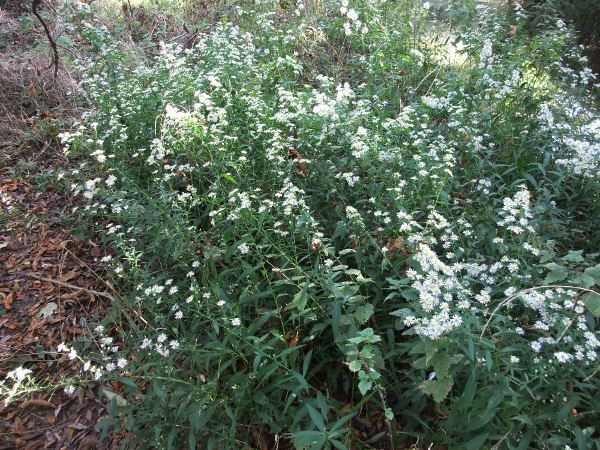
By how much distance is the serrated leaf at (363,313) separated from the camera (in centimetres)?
261

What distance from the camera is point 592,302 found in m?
2.19

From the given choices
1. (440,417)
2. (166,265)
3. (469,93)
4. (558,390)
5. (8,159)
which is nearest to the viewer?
(558,390)

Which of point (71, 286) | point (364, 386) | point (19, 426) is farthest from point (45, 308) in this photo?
point (364, 386)

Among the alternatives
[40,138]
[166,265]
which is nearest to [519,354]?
[166,265]

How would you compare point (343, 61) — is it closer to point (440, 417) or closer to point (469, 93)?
point (469, 93)

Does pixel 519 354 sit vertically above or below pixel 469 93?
below

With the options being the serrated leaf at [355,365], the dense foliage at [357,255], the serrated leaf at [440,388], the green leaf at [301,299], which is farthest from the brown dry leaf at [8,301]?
the serrated leaf at [440,388]

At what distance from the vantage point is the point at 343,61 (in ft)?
20.0

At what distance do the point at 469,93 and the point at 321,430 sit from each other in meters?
3.59

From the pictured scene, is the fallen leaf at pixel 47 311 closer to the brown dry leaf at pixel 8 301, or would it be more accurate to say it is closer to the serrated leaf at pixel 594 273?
the brown dry leaf at pixel 8 301

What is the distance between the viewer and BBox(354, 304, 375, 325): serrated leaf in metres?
2.61

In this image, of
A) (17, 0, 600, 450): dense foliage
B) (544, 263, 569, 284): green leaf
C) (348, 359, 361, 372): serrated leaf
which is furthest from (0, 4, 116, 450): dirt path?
(544, 263, 569, 284): green leaf

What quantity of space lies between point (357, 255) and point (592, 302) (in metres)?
1.32

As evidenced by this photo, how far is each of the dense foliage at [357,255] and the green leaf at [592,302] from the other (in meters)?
0.02
